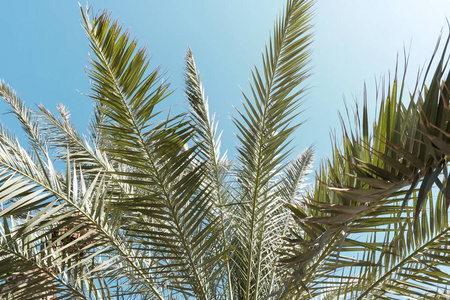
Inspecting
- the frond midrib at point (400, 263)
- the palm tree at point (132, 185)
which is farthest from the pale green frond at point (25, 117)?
the frond midrib at point (400, 263)

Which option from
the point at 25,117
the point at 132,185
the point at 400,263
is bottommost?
the point at 400,263

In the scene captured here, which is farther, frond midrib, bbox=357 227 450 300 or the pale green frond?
the pale green frond

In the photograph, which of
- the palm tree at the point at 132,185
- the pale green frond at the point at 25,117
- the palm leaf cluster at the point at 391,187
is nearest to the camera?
the palm leaf cluster at the point at 391,187

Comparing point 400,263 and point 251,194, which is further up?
point 251,194

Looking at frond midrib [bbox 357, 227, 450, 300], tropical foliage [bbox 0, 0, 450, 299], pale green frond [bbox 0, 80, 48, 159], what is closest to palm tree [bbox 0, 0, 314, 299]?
tropical foliage [bbox 0, 0, 450, 299]

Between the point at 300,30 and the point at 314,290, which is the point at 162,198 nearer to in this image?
the point at 314,290

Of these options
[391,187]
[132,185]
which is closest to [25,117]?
[132,185]

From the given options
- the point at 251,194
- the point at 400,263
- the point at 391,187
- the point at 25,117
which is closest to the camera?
the point at 391,187

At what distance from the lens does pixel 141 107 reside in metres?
2.41

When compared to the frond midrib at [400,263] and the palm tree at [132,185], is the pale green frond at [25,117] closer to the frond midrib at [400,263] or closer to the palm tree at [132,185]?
the palm tree at [132,185]

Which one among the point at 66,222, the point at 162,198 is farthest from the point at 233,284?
the point at 66,222

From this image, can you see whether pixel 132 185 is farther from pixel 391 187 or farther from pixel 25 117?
pixel 25 117

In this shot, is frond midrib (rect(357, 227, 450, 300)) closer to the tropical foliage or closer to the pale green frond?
the tropical foliage

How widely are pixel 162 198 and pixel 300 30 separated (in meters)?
1.53
